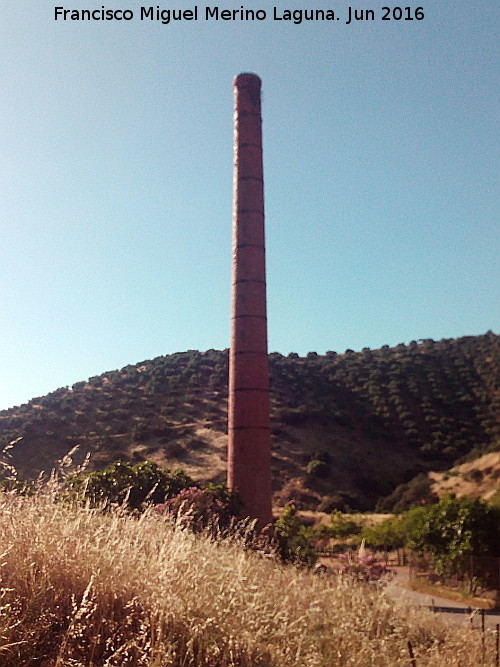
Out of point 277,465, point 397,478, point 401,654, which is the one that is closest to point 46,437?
point 277,465

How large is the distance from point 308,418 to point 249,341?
35590mm

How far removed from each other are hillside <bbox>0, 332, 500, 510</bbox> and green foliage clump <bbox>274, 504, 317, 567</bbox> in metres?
21.5

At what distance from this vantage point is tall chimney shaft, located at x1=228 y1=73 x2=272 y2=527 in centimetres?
1688

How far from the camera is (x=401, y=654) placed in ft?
18.5

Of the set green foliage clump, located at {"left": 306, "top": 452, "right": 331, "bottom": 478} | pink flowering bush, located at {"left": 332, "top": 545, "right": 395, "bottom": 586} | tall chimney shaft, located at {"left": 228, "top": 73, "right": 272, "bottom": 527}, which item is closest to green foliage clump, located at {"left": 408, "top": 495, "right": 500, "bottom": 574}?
pink flowering bush, located at {"left": 332, "top": 545, "right": 395, "bottom": 586}

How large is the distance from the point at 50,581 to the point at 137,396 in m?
48.1

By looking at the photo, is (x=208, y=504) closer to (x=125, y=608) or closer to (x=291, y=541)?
(x=291, y=541)

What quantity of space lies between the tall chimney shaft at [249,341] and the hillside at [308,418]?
21672mm

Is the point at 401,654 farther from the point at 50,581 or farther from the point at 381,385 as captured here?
the point at 381,385

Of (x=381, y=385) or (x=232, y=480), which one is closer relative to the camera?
(x=232, y=480)

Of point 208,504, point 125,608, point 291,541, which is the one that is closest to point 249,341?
point 208,504

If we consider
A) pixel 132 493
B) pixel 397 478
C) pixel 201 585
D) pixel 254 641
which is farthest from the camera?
pixel 397 478

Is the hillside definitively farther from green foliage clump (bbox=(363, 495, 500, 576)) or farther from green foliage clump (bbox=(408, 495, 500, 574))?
green foliage clump (bbox=(408, 495, 500, 574))

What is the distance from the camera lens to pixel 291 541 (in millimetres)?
15953
